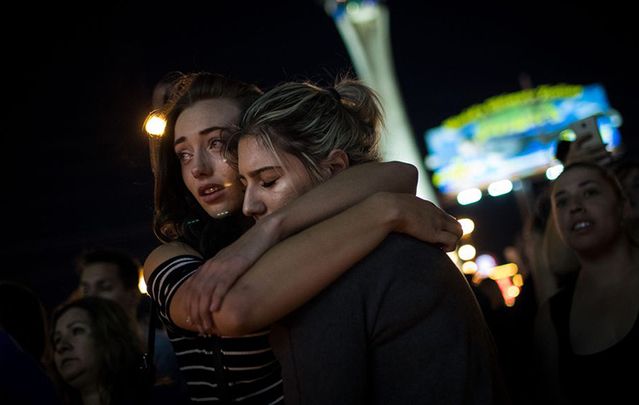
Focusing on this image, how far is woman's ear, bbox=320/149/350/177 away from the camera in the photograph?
2.28 m

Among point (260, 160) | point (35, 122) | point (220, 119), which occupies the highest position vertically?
point (35, 122)

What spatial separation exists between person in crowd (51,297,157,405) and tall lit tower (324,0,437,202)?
41.0 m

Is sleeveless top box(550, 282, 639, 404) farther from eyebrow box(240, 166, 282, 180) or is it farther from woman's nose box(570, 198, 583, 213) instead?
eyebrow box(240, 166, 282, 180)

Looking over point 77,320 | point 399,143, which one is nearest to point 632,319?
point 77,320

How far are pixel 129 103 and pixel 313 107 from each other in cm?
255

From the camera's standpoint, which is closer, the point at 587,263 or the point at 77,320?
the point at 587,263

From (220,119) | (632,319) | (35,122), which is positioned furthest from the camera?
(35,122)

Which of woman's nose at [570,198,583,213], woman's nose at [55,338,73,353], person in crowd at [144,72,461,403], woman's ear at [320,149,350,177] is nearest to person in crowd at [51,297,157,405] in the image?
woman's nose at [55,338,73,353]

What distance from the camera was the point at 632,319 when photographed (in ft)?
10.4

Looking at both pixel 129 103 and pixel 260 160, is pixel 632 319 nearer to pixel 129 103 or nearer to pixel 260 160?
pixel 260 160

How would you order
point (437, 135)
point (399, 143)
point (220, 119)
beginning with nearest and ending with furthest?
1. point (220, 119)
2. point (437, 135)
3. point (399, 143)

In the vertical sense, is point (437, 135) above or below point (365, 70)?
below

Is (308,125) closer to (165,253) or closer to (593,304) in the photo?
(165,253)

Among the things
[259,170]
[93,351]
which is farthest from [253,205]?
[93,351]
